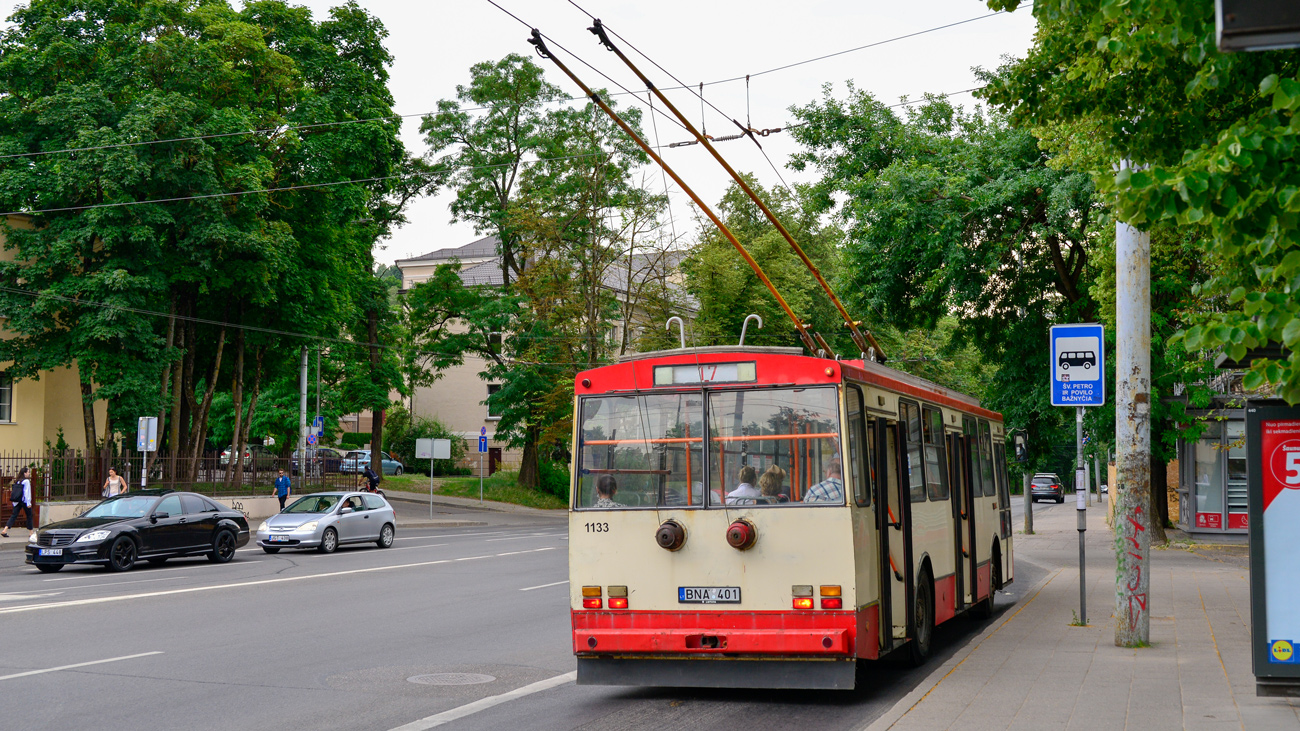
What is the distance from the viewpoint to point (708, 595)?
30.3ft

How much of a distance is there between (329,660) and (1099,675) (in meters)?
6.88

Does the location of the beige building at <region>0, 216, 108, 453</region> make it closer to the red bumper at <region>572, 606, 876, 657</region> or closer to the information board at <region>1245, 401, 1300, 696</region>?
the red bumper at <region>572, 606, 876, 657</region>

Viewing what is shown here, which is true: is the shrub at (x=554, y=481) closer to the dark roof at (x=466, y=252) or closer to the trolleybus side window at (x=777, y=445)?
the dark roof at (x=466, y=252)

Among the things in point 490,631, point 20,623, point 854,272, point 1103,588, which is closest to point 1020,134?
point 854,272

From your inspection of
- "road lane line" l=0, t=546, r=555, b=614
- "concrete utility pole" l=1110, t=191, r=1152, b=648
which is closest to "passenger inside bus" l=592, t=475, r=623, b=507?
"concrete utility pole" l=1110, t=191, r=1152, b=648

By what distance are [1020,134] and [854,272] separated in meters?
4.92

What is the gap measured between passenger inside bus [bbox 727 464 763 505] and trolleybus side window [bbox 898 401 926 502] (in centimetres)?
220

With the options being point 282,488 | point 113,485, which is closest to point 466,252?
point 282,488

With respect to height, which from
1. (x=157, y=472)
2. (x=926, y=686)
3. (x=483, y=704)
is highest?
(x=157, y=472)

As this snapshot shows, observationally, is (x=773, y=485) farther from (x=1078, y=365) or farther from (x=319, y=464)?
(x=319, y=464)

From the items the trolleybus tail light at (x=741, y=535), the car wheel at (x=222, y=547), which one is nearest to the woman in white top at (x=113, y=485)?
the car wheel at (x=222, y=547)

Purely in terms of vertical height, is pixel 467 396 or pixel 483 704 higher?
pixel 467 396

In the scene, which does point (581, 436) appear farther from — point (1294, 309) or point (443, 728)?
point (1294, 309)

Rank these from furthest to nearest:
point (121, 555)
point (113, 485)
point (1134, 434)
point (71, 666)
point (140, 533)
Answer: point (113, 485) < point (140, 533) < point (121, 555) < point (1134, 434) < point (71, 666)
